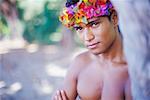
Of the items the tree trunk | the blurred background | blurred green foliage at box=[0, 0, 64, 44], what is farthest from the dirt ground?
the tree trunk

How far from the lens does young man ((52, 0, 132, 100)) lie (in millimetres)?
1177

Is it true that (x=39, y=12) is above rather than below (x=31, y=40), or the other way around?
above

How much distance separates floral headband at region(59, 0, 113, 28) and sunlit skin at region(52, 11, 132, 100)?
21mm

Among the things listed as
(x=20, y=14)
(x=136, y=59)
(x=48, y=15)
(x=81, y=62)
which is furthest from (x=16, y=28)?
(x=136, y=59)

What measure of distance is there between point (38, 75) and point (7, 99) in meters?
0.33

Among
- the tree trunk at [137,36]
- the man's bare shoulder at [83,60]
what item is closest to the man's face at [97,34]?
the man's bare shoulder at [83,60]

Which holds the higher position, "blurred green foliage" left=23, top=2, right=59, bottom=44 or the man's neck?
the man's neck

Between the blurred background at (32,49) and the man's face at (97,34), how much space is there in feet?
7.29

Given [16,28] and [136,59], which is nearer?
[136,59]

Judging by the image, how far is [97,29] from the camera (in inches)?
47.0

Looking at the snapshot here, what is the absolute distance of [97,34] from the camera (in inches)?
47.0

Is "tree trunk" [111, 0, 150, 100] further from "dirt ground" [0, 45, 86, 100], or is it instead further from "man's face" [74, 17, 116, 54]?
"dirt ground" [0, 45, 86, 100]

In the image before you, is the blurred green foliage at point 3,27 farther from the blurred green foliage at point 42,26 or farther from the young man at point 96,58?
the young man at point 96,58

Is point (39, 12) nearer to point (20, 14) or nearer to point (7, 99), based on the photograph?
point (20, 14)
